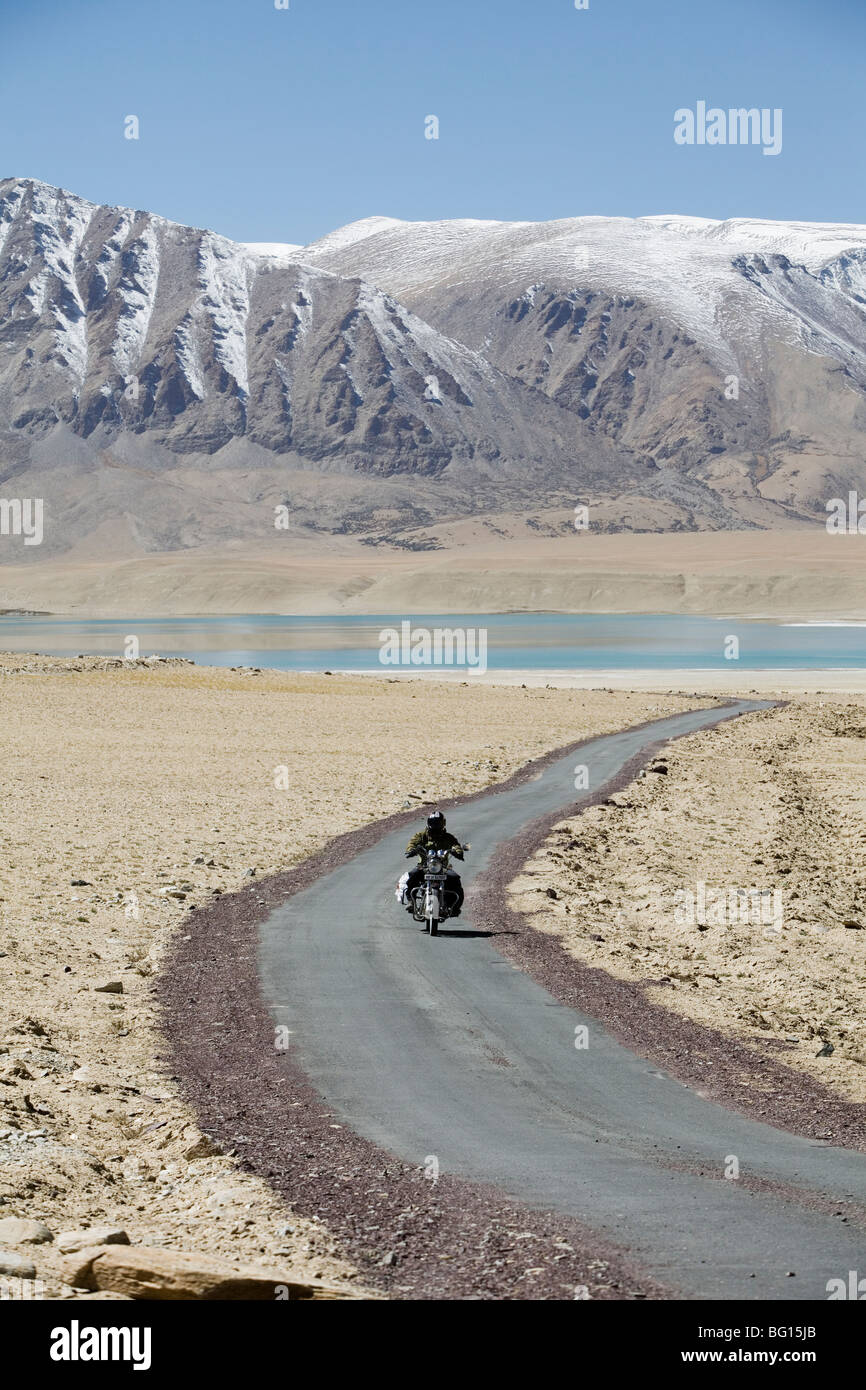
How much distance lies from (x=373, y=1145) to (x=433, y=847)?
899 centimetres

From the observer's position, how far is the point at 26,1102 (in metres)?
12.8

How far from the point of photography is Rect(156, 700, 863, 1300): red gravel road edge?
360 inches

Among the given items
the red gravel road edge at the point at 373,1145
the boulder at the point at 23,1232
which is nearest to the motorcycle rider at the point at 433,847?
the red gravel road edge at the point at 373,1145

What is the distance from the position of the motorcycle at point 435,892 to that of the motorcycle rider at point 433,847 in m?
0.07

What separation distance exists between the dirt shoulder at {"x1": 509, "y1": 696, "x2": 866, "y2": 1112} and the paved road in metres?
1.10

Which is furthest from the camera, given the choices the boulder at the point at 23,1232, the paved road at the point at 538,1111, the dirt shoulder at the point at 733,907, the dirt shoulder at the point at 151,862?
the dirt shoulder at the point at 733,907

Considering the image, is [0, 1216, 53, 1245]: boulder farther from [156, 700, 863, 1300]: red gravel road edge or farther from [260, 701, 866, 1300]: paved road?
[260, 701, 866, 1300]: paved road

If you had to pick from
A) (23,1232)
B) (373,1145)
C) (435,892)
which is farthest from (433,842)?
(23,1232)

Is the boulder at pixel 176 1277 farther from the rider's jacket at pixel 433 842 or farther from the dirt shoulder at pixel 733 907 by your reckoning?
the rider's jacket at pixel 433 842

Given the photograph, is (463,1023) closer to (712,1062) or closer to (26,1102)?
(712,1062)

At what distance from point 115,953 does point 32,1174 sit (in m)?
8.30

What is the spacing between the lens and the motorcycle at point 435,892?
20.4 meters
